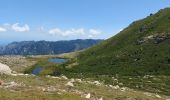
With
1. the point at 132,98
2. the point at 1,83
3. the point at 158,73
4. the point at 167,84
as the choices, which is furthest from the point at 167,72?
the point at 1,83

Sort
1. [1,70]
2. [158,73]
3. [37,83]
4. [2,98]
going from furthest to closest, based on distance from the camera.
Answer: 1. [158,73]
2. [1,70]
3. [37,83]
4. [2,98]

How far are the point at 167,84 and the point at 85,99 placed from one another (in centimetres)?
11465

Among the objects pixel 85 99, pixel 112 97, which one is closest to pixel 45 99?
pixel 85 99

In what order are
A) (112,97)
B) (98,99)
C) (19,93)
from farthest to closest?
(112,97)
(98,99)
(19,93)

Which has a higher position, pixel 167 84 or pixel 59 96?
pixel 59 96

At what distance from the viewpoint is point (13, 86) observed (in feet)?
162

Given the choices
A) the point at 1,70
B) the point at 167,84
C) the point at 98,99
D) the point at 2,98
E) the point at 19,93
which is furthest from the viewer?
the point at 167,84

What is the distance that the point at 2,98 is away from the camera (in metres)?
39.3

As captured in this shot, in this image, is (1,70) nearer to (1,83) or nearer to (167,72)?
(1,83)

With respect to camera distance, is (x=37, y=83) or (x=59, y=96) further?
(x=37, y=83)

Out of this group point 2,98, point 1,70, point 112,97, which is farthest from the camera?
point 1,70

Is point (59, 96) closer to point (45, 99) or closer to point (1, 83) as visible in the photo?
point (45, 99)

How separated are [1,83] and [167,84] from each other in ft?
374

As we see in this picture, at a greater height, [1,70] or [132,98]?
[1,70]
